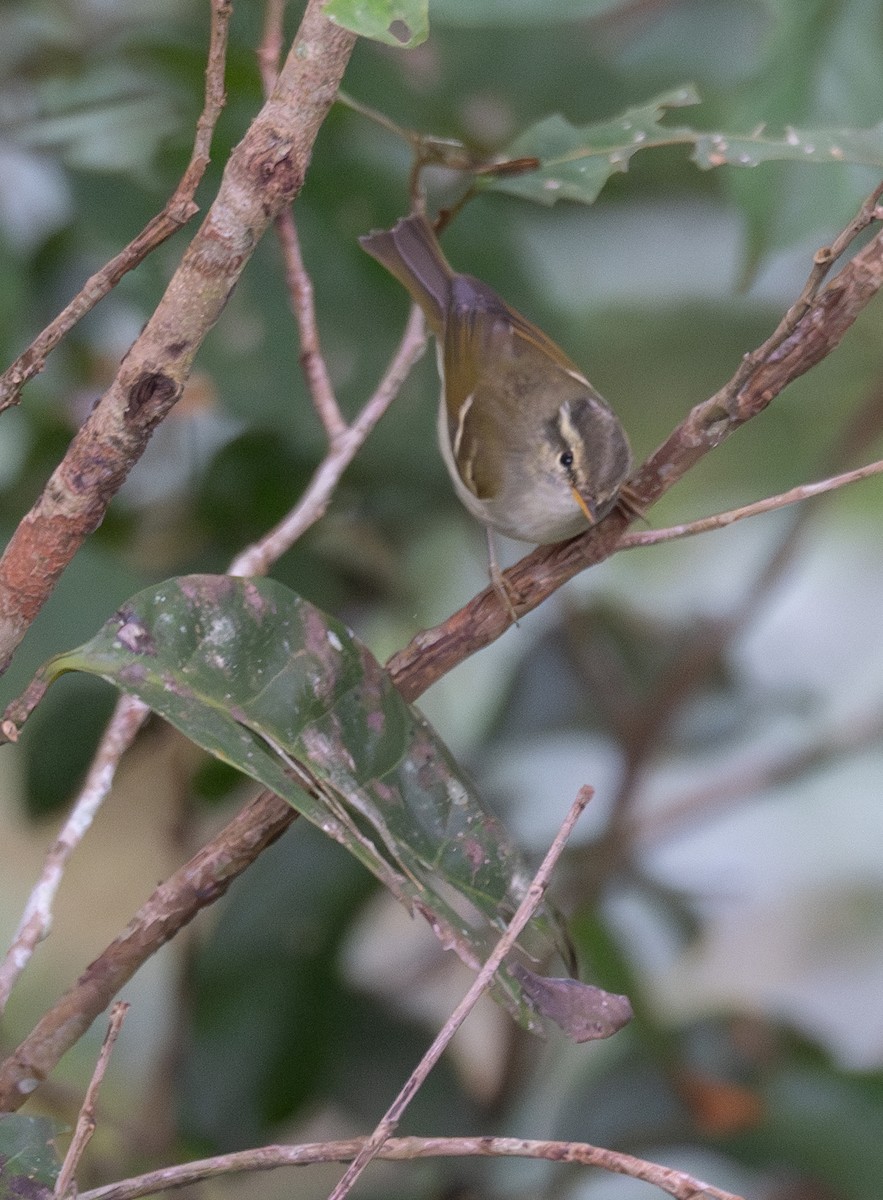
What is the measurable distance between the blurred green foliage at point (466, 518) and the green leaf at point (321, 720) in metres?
0.56

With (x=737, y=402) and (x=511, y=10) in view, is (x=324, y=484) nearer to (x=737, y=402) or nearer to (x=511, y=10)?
(x=737, y=402)

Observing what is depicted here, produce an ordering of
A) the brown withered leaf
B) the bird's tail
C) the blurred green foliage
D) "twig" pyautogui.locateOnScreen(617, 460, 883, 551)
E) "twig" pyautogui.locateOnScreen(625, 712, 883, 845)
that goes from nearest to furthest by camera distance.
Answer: the brown withered leaf < "twig" pyautogui.locateOnScreen(617, 460, 883, 551) < the bird's tail < the blurred green foliage < "twig" pyautogui.locateOnScreen(625, 712, 883, 845)

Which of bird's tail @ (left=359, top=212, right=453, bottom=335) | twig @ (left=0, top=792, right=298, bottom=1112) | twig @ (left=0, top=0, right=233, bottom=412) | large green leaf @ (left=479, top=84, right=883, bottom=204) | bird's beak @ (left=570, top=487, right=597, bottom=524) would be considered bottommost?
twig @ (left=0, top=792, right=298, bottom=1112)

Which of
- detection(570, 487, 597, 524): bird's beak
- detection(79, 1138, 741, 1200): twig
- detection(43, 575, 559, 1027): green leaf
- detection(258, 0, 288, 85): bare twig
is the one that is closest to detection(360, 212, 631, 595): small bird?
detection(570, 487, 597, 524): bird's beak

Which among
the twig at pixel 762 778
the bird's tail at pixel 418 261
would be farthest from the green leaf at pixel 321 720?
the twig at pixel 762 778

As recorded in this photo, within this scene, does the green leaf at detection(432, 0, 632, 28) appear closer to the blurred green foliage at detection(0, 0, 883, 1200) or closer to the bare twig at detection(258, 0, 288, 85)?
the blurred green foliage at detection(0, 0, 883, 1200)

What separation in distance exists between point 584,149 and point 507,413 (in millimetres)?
530

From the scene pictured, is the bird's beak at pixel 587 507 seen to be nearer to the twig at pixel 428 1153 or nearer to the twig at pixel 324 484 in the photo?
the twig at pixel 324 484

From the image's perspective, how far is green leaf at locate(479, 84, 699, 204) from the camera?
3.79 ft

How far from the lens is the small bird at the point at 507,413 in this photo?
1419 millimetres

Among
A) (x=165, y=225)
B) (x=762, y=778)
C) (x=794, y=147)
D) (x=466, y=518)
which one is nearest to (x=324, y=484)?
(x=165, y=225)

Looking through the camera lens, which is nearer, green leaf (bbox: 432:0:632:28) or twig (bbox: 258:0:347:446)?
twig (bbox: 258:0:347:446)

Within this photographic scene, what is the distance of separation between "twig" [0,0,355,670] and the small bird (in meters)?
0.60

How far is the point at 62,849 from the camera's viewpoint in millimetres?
897
